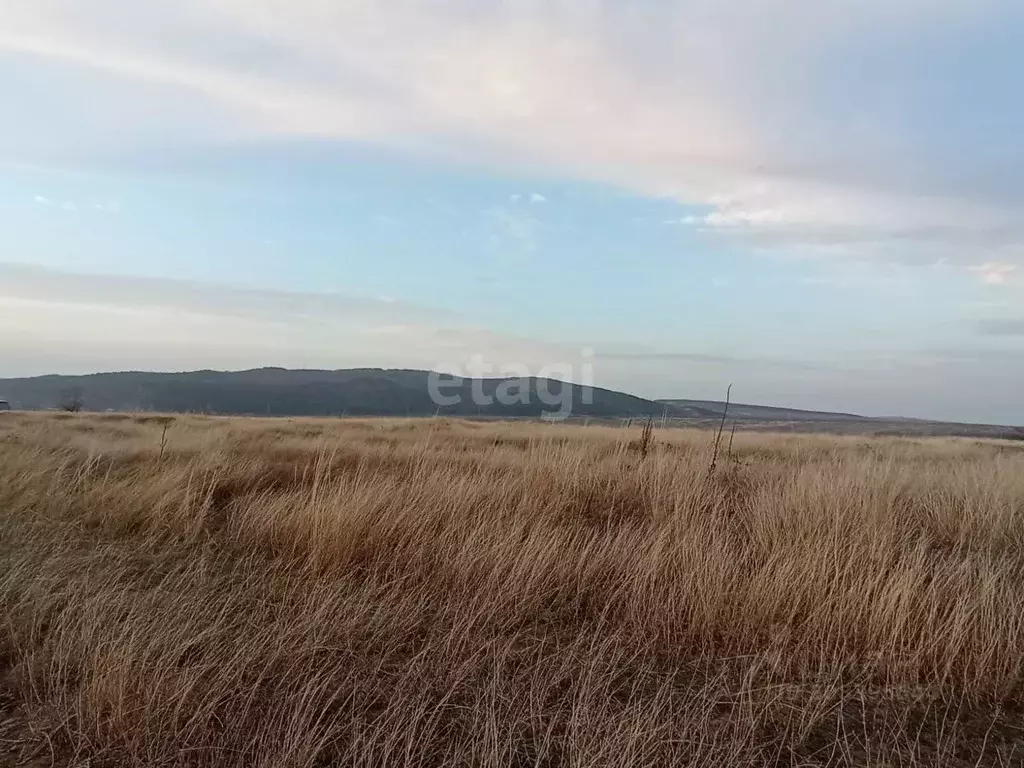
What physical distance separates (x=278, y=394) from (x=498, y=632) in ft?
393

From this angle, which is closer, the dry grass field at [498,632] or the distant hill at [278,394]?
the dry grass field at [498,632]

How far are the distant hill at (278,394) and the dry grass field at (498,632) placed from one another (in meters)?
71.4

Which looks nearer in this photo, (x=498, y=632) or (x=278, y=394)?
(x=498, y=632)

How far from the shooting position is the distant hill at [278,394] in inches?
3573

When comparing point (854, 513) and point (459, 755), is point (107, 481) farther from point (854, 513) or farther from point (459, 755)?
point (854, 513)

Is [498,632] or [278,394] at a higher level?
[278,394]

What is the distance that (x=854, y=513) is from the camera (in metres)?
5.10

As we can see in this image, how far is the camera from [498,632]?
3.23m

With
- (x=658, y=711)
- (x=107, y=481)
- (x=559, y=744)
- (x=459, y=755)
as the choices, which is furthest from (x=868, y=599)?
(x=107, y=481)

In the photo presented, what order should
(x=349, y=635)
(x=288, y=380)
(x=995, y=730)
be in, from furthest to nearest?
(x=288, y=380)
(x=349, y=635)
(x=995, y=730)

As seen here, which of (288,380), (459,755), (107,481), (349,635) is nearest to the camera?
(459,755)

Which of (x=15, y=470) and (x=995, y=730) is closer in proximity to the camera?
(x=995, y=730)

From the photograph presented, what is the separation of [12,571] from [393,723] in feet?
8.37

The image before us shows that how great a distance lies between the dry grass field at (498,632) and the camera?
224 cm
